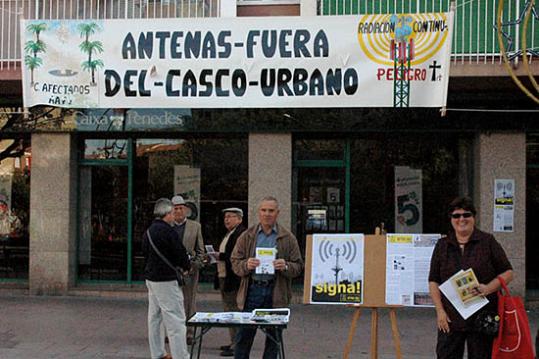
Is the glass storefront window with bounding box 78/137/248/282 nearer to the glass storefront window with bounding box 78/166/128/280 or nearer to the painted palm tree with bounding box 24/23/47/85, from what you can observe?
the glass storefront window with bounding box 78/166/128/280

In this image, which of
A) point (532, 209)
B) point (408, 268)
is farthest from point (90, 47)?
point (532, 209)

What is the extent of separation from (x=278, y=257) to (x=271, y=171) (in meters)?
5.36

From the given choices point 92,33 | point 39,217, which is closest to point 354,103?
point 92,33

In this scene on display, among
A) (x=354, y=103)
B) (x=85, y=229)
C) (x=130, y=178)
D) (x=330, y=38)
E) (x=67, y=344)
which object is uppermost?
(x=330, y=38)

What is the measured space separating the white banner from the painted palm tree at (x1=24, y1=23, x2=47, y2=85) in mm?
15

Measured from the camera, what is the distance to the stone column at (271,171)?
12297 mm

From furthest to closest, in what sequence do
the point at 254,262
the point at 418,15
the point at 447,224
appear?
1. the point at 447,224
2. the point at 418,15
3. the point at 254,262

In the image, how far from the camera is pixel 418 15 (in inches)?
408

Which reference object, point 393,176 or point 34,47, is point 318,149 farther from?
point 34,47

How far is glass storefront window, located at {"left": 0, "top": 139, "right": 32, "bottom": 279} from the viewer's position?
43.9 feet

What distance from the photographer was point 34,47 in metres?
11.0

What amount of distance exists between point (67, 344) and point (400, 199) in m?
6.30

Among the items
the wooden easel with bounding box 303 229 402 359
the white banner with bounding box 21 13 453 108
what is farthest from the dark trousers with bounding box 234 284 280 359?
the white banner with bounding box 21 13 453 108

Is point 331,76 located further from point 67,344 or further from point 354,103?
point 67,344
